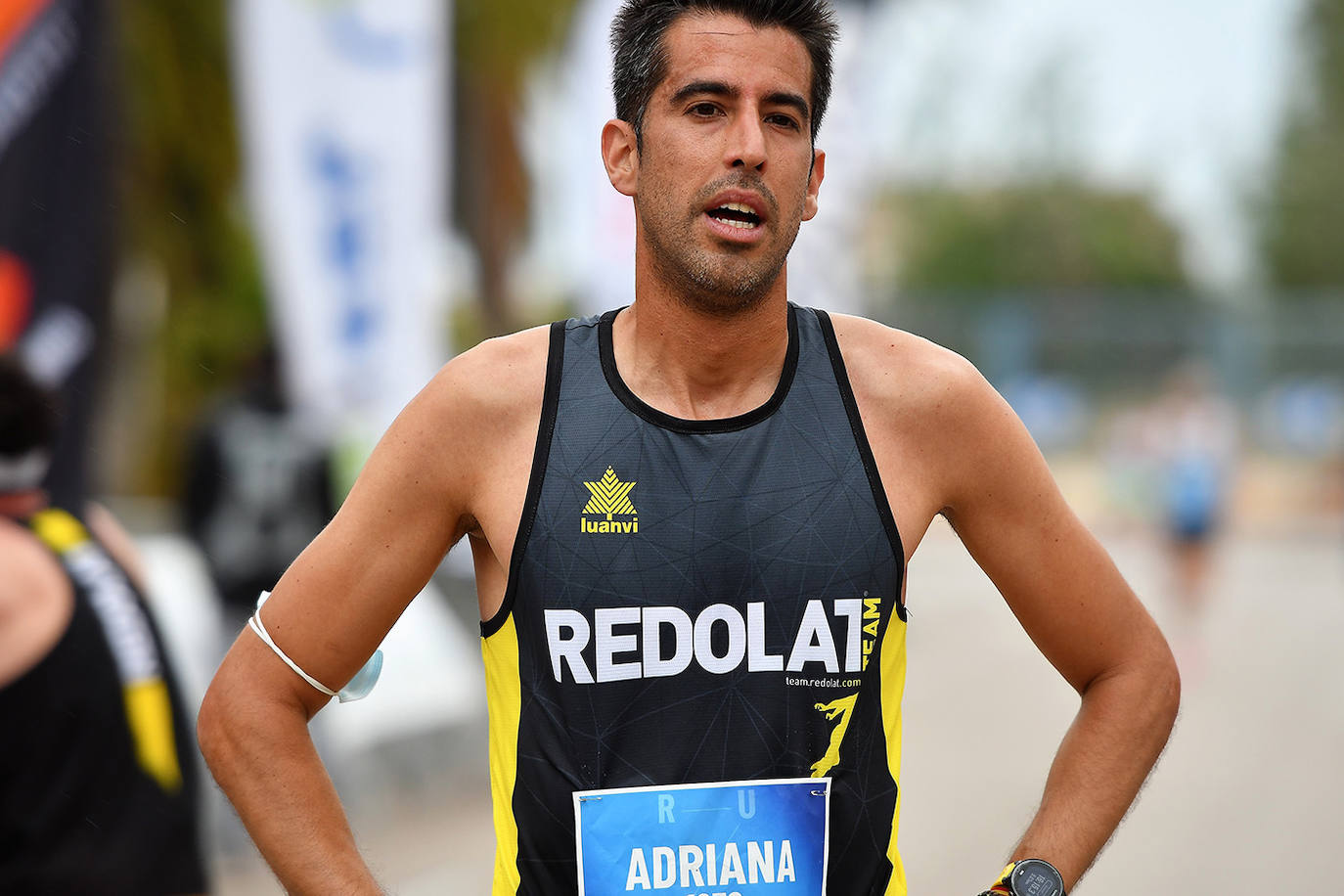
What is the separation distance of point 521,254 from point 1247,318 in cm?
1525

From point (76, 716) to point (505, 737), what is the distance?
1533mm

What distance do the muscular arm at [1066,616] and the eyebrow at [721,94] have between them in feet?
1.54

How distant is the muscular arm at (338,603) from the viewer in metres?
2.17

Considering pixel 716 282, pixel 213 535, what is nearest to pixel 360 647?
pixel 716 282

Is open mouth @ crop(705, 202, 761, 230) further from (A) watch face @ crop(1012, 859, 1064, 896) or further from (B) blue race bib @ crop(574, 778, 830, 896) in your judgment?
(A) watch face @ crop(1012, 859, 1064, 896)

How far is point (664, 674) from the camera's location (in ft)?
7.03

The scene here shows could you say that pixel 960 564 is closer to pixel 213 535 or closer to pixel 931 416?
pixel 213 535

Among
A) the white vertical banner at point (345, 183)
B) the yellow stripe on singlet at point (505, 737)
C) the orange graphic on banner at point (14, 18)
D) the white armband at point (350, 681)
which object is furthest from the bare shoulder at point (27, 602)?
the white vertical banner at point (345, 183)

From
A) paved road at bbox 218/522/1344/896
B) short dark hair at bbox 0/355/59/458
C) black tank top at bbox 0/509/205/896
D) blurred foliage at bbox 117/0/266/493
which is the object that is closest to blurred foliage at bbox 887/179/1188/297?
blurred foliage at bbox 117/0/266/493

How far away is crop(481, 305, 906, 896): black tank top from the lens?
84.2 inches

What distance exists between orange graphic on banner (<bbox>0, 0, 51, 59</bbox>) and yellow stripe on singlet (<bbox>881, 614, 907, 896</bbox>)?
4.20m

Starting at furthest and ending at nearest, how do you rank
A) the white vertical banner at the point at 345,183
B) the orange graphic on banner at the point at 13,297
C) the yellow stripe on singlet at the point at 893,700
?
the white vertical banner at the point at 345,183 < the orange graphic on banner at the point at 13,297 < the yellow stripe on singlet at the point at 893,700

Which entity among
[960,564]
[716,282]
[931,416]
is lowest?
[960,564]

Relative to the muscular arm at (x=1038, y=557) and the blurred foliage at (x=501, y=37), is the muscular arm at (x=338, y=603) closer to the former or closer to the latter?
the muscular arm at (x=1038, y=557)
